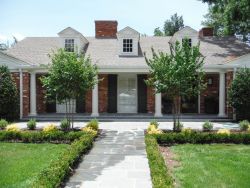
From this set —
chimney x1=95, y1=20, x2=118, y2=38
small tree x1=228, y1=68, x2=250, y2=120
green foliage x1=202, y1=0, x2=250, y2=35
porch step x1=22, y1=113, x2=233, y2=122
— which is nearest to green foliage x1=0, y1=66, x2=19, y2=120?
porch step x1=22, y1=113, x2=233, y2=122

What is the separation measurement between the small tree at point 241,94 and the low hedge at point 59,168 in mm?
10097

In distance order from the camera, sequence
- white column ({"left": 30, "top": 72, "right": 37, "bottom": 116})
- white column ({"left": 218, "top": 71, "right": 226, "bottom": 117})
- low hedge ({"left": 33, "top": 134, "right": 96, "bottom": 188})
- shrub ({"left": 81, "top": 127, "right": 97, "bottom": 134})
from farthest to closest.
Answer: white column ({"left": 30, "top": 72, "right": 37, "bottom": 116}) < white column ({"left": 218, "top": 71, "right": 226, "bottom": 117}) < shrub ({"left": 81, "top": 127, "right": 97, "bottom": 134}) < low hedge ({"left": 33, "top": 134, "right": 96, "bottom": 188})

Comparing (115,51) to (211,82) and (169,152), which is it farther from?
(169,152)

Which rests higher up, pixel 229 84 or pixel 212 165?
pixel 229 84

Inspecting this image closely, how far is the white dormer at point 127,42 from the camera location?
22.8 metres

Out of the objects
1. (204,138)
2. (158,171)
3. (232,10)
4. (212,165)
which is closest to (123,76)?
(232,10)

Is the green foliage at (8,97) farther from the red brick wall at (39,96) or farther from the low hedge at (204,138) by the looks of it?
the low hedge at (204,138)

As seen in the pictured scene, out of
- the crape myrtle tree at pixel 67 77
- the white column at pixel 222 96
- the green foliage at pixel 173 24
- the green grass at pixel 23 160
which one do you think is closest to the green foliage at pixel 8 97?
the crape myrtle tree at pixel 67 77

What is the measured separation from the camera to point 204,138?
13383mm

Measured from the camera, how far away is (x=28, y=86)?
2102cm

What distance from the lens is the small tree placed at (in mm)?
18969

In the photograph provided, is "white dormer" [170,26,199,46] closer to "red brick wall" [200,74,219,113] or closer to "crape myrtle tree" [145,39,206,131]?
"red brick wall" [200,74,219,113]

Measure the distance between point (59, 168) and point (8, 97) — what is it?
478 inches

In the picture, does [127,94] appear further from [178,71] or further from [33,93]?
[178,71]
